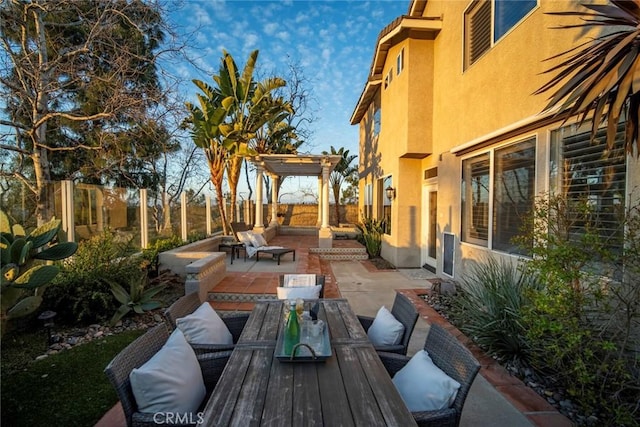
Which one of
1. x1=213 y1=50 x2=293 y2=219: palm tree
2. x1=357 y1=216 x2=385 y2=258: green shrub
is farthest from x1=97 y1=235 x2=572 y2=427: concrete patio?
x1=213 y1=50 x2=293 y2=219: palm tree

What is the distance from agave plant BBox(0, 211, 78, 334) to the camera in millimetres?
3498

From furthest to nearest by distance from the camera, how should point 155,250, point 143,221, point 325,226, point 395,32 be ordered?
point 325,226 < point 395,32 < point 143,221 < point 155,250

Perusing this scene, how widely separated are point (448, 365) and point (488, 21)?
6.77 metres

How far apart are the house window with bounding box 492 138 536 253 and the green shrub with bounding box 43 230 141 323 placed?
6707mm

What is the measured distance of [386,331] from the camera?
10.0 ft

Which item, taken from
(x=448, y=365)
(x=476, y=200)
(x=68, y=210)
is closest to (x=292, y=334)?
(x=448, y=365)

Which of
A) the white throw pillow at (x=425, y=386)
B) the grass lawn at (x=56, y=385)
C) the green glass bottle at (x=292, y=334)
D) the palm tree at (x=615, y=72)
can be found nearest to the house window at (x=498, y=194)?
the palm tree at (x=615, y=72)

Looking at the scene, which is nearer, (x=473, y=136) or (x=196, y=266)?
(x=196, y=266)

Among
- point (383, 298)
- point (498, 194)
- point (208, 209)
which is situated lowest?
point (383, 298)

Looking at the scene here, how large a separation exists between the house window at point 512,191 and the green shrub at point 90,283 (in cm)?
671

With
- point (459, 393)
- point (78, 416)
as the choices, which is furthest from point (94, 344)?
point (459, 393)

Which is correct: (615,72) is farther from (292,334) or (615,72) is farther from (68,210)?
(68,210)

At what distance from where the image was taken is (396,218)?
9.70m

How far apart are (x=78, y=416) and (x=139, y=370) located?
1.61 metres
